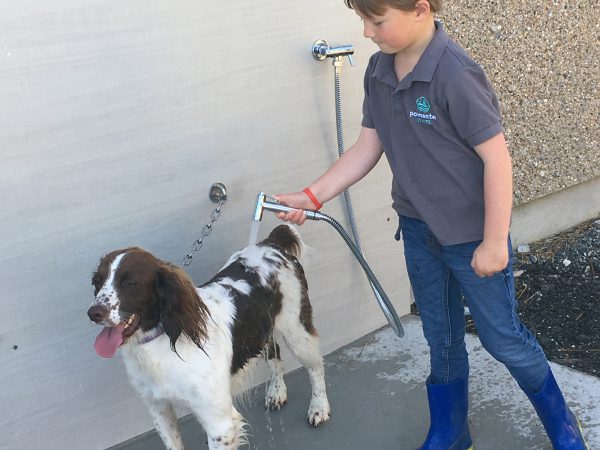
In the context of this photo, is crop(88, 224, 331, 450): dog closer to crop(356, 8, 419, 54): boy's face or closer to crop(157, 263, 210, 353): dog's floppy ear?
crop(157, 263, 210, 353): dog's floppy ear

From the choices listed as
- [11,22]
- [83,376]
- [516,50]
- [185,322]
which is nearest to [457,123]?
[185,322]

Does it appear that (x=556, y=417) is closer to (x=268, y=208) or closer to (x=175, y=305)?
(x=268, y=208)

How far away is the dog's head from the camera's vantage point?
2.75 meters

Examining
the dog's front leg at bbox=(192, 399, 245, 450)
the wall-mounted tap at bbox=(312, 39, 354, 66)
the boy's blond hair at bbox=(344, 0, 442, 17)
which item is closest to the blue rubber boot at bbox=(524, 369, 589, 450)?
the dog's front leg at bbox=(192, 399, 245, 450)

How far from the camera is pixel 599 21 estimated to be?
5.43m

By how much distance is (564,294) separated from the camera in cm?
483

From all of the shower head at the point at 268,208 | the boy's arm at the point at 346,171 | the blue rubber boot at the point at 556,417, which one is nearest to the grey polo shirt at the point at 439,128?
the boy's arm at the point at 346,171

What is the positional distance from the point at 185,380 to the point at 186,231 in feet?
2.63

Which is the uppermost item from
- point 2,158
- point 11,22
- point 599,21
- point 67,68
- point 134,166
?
point 11,22

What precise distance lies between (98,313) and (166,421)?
30.4 inches

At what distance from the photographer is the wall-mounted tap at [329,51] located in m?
3.72

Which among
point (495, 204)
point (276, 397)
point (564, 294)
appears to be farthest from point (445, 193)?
point (564, 294)

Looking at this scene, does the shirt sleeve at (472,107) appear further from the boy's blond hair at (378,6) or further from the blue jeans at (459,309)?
the blue jeans at (459,309)

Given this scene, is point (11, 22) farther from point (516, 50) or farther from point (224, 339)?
point (516, 50)
